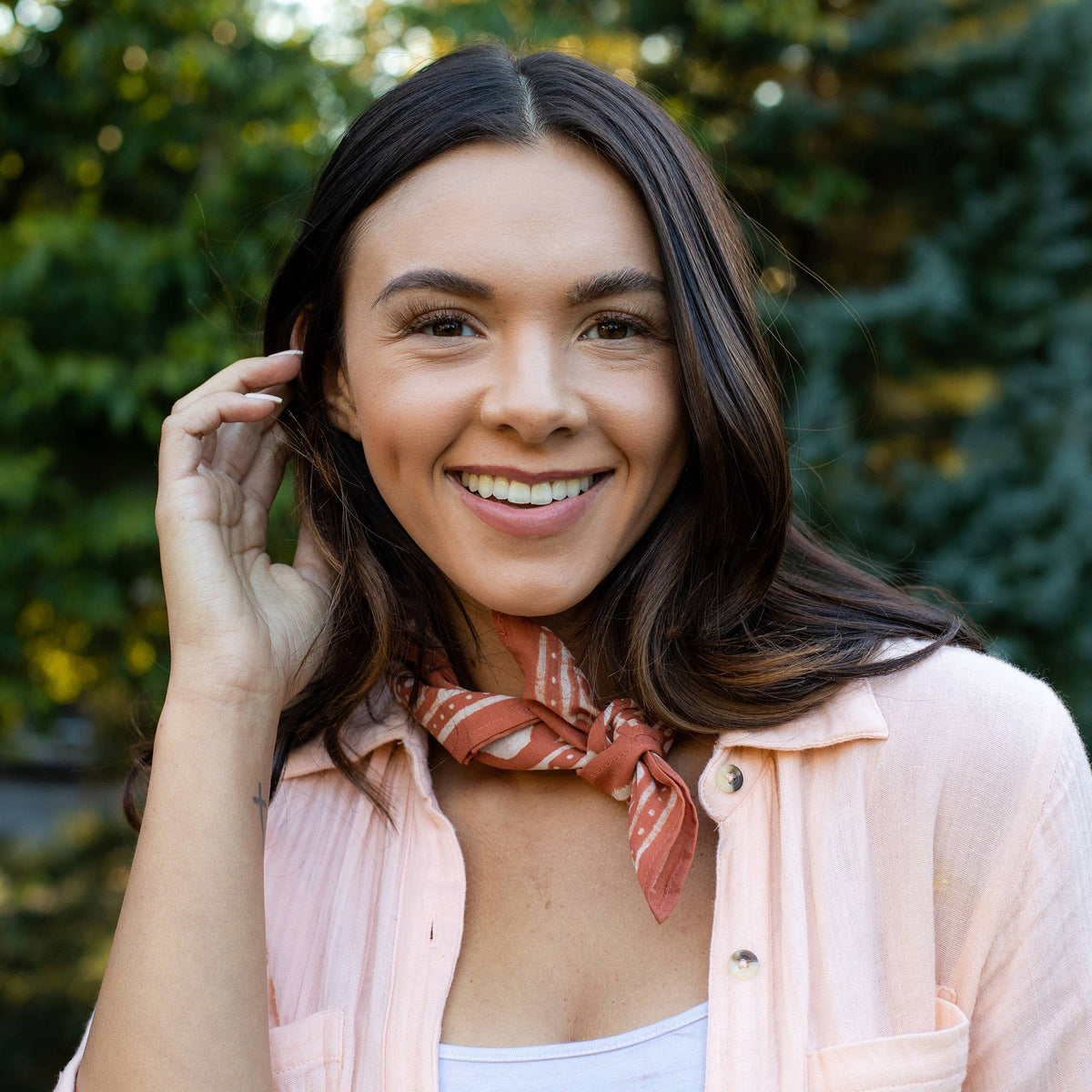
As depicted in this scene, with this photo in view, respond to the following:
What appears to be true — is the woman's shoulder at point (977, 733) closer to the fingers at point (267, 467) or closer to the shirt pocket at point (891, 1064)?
the shirt pocket at point (891, 1064)

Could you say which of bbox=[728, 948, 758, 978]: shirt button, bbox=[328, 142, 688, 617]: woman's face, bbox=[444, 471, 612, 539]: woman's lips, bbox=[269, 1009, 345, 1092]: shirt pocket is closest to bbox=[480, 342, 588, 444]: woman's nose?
bbox=[328, 142, 688, 617]: woman's face

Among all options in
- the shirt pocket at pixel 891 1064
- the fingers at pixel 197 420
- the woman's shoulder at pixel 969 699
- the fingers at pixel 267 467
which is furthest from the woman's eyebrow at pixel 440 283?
the shirt pocket at pixel 891 1064

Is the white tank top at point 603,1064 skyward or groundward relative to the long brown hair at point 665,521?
groundward

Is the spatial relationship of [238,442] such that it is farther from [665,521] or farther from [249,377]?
[665,521]

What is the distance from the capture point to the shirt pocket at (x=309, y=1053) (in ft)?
5.64

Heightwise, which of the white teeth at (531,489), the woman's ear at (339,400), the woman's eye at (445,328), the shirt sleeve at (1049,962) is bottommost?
the shirt sleeve at (1049,962)

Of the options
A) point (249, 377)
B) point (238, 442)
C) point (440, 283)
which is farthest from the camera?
→ point (238, 442)

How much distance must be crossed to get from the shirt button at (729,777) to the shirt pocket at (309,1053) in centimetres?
67

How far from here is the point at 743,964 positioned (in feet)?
5.37

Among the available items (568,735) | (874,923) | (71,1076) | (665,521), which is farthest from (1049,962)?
(71,1076)

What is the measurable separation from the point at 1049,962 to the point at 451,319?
1.26 meters

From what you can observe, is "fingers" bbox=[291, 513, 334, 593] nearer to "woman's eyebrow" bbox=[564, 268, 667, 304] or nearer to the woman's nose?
the woman's nose

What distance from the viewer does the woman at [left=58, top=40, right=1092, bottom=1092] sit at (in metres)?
1.61

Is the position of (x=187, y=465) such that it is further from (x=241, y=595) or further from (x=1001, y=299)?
(x=1001, y=299)
